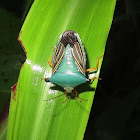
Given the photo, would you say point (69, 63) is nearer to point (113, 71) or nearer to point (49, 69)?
point (49, 69)

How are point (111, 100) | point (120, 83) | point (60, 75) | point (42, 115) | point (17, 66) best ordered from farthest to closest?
point (120, 83)
point (111, 100)
point (17, 66)
point (60, 75)
point (42, 115)

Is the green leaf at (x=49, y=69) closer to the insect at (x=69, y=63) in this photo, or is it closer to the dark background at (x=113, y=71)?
the insect at (x=69, y=63)


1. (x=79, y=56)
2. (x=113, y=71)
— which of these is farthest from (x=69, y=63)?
(x=113, y=71)

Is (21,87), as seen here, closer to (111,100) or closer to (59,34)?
(59,34)

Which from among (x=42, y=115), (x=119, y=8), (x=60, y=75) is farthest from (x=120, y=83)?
(x=42, y=115)

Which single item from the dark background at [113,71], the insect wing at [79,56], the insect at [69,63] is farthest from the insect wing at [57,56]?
the dark background at [113,71]

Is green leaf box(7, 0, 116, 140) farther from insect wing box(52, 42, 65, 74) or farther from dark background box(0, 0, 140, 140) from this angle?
dark background box(0, 0, 140, 140)
